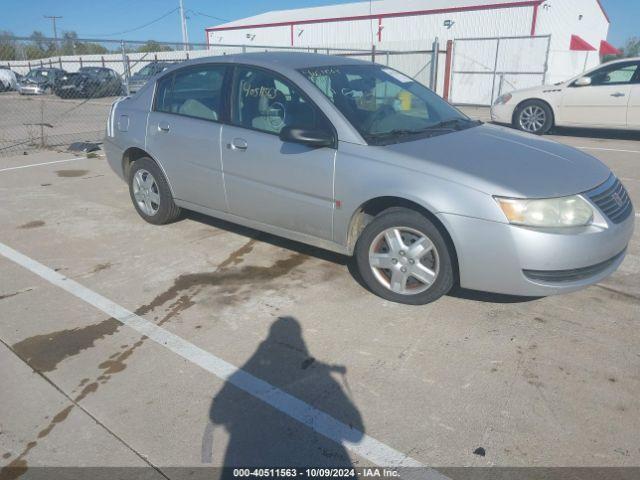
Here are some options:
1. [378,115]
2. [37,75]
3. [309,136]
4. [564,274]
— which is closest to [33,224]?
[309,136]

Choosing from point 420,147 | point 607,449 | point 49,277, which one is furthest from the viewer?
point 49,277

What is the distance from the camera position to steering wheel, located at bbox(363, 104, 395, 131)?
3.66 meters

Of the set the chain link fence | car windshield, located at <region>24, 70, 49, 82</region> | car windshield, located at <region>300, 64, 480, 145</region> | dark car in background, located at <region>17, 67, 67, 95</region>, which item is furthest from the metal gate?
car windshield, located at <region>24, 70, 49, 82</region>

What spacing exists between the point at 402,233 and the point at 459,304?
26.5 inches

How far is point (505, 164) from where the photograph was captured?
3.30 m

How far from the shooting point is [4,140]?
11234mm

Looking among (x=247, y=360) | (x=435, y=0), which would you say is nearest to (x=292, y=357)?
(x=247, y=360)

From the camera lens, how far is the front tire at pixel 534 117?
10781 mm

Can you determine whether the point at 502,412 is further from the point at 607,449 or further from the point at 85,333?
the point at 85,333

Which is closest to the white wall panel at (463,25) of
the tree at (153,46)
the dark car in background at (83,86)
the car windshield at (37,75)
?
the tree at (153,46)

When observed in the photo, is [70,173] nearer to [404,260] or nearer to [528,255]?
[404,260]

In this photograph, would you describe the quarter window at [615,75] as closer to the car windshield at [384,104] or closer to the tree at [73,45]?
the car windshield at [384,104]

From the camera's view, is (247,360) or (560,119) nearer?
(247,360)

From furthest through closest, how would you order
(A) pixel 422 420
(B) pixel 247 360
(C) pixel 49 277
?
(C) pixel 49 277 < (B) pixel 247 360 < (A) pixel 422 420
